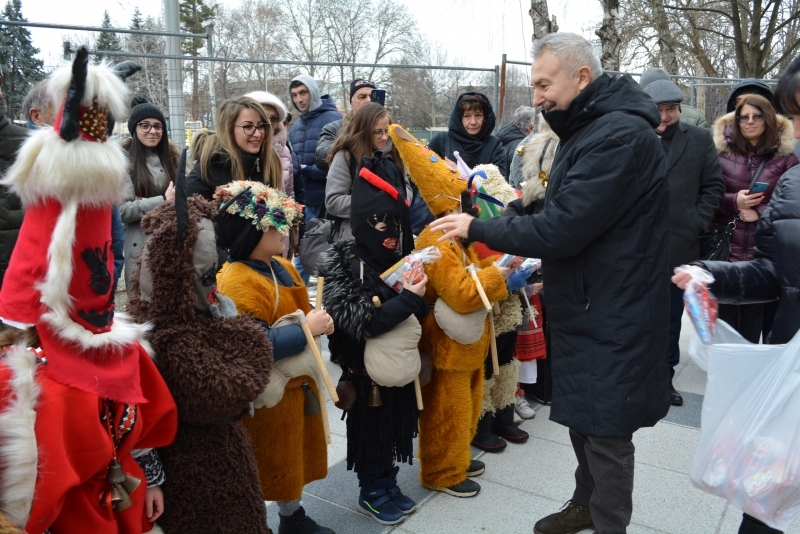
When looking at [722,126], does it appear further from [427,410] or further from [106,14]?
[106,14]

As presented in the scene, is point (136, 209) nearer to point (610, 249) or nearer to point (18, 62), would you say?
point (18, 62)

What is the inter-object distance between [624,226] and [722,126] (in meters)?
3.00

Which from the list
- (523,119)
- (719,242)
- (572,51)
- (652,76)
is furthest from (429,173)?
(523,119)

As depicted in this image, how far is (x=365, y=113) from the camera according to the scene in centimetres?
388

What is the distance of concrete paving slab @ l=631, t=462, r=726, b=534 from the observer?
292cm

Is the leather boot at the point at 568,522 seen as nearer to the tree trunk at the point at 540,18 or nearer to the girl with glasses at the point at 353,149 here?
the girl with glasses at the point at 353,149

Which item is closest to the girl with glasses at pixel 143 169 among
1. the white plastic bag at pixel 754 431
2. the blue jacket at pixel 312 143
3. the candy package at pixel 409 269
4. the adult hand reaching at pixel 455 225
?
the blue jacket at pixel 312 143

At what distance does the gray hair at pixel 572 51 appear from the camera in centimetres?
238

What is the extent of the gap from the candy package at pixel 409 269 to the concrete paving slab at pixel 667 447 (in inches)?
70.9

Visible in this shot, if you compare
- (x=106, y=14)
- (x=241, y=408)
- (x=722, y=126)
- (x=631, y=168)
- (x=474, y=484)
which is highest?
(x=106, y=14)

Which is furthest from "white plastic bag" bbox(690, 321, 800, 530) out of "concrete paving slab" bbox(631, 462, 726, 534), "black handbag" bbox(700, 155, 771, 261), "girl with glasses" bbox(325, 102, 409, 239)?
"black handbag" bbox(700, 155, 771, 261)

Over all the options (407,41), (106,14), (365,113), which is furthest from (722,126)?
(407,41)

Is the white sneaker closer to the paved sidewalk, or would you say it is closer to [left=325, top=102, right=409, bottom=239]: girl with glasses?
the paved sidewalk

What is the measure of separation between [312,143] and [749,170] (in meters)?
3.59
